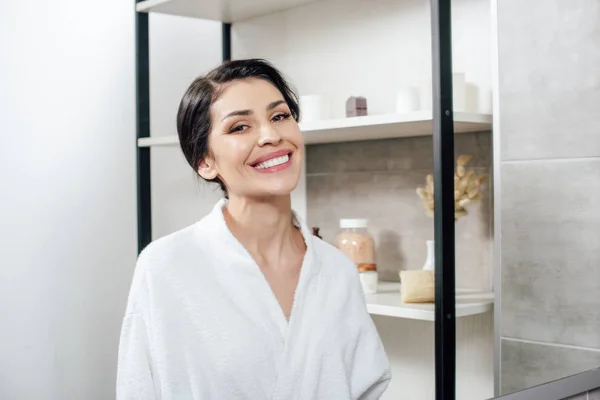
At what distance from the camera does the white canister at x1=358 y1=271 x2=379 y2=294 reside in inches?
38.4

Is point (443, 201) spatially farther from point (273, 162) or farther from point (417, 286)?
point (273, 162)

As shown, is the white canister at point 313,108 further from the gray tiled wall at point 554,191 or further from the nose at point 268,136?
the gray tiled wall at point 554,191

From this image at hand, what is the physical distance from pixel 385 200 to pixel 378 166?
5 centimetres

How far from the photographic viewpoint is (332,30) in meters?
1.00

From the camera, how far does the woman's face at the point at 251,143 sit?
83 cm

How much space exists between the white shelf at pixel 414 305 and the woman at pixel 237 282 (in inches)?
3.8

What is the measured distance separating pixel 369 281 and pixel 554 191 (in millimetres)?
453

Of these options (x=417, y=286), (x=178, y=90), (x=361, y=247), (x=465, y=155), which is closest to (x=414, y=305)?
(x=417, y=286)

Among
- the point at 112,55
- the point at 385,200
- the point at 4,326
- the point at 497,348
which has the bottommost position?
the point at 497,348

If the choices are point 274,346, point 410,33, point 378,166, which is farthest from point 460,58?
point 274,346

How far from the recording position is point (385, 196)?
1.04 metres

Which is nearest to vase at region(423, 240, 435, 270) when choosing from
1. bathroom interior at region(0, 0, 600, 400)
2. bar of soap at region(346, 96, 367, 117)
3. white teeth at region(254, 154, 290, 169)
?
bathroom interior at region(0, 0, 600, 400)

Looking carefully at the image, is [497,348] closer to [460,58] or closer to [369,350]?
[369,350]

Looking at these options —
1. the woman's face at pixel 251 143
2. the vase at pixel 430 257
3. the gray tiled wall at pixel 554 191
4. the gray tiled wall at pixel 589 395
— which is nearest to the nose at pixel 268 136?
the woman's face at pixel 251 143
